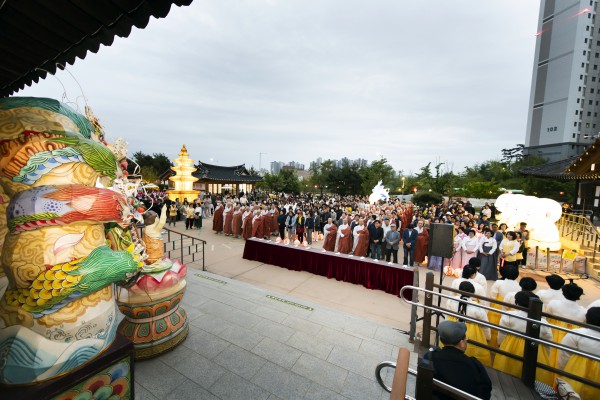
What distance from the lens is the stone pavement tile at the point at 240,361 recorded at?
3.73m

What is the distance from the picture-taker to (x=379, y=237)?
9.73m

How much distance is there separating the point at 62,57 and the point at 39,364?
316 cm

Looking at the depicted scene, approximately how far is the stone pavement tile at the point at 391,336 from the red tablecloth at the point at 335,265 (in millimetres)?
2008

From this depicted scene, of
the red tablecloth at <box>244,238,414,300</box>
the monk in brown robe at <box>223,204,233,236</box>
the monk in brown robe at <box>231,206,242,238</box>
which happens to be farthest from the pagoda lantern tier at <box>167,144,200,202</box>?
the red tablecloth at <box>244,238,414,300</box>

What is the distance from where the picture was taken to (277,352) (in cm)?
417

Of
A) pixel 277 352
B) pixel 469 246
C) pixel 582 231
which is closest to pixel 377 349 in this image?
pixel 277 352

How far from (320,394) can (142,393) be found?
2220mm

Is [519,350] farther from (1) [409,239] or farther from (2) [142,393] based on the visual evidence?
(1) [409,239]

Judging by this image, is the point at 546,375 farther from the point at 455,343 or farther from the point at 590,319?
the point at 455,343

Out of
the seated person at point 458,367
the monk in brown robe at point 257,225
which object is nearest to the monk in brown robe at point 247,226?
the monk in brown robe at point 257,225

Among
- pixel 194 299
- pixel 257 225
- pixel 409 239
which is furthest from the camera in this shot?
pixel 257 225

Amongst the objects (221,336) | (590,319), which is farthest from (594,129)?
(221,336)

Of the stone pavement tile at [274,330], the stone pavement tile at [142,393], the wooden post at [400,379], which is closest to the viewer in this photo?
the wooden post at [400,379]

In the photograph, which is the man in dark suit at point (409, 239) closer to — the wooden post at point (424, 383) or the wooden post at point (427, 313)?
the wooden post at point (427, 313)
